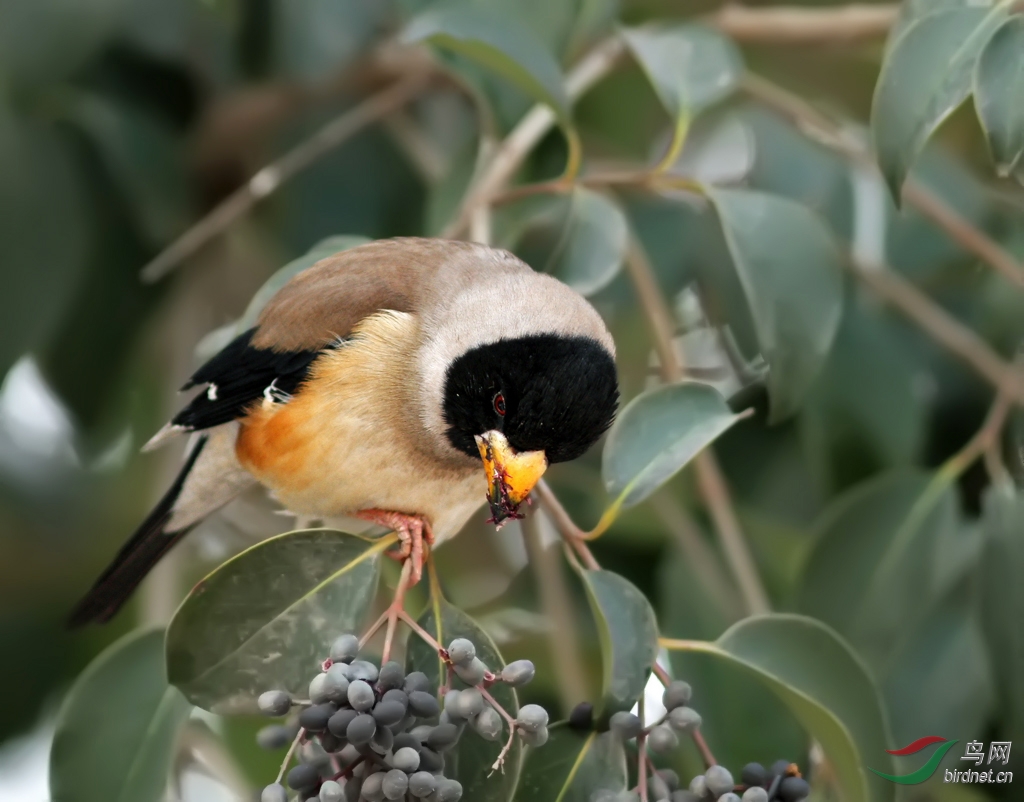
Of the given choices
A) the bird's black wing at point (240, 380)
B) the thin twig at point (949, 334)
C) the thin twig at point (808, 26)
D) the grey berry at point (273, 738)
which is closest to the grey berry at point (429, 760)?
the grey berry at point (273, 738)

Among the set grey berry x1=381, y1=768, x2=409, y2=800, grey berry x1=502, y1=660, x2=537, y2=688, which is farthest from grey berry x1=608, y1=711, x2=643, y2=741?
grey berry x1=381, y1=768, x2=409, y2=800

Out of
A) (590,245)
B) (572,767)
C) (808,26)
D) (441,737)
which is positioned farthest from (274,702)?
(808,26)

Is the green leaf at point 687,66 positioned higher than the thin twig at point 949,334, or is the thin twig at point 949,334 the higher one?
the green leaf at point 687,66

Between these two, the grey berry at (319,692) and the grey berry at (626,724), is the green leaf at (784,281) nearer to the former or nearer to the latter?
the grey berry at (626,724)

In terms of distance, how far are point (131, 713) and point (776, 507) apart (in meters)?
1.33

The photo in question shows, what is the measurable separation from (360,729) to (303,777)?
0.09 m

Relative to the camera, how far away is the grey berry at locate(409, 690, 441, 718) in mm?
1030

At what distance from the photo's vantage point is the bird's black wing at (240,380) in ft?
4.90

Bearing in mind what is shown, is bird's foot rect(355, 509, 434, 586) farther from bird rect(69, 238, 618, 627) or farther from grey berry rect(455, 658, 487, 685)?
grey berry rect(455, 658, 487, 685)

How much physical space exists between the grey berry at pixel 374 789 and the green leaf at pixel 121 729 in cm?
44

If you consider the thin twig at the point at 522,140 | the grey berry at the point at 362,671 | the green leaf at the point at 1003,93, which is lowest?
the grey berry at the point at 362,671

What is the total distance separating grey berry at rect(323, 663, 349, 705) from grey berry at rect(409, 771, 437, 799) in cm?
9

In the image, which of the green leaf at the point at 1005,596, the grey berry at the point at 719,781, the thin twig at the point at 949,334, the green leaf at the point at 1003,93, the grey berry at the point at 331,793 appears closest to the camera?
the grey berry at the point at 331,793

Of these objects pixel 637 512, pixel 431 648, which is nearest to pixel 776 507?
pixel 637 512
